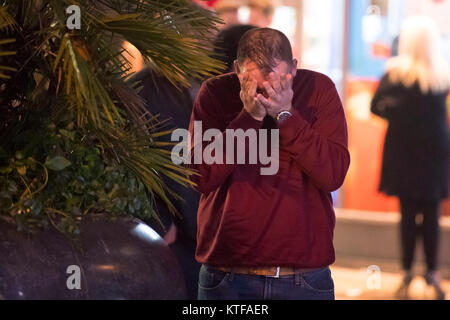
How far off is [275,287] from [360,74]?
533 cm

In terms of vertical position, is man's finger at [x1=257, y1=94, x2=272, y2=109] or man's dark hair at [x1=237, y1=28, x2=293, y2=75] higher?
man's dark hair at [x1=237, y1=28, x2=293, y2=75]

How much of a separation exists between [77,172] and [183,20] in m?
0.47

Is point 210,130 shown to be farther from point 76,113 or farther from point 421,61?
point 421,61

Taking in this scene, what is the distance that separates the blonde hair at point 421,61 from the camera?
5676 mm

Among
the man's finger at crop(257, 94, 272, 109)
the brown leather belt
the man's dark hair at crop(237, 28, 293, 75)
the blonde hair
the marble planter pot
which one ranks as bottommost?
the marble planter pot

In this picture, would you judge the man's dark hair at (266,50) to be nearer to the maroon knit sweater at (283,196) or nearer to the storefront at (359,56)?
the maroon knit sweater at (283,196)

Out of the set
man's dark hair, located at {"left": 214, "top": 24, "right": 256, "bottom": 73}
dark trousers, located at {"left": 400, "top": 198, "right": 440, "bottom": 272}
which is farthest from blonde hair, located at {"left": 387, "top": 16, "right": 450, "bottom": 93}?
man's dark hair, located at {"left": 214, "top": 24, "right": 256, "bottom": 73}

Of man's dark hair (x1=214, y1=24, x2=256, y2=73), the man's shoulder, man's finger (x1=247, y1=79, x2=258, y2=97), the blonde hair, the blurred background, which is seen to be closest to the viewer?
man's finger (x1=247, y1=79, x2=258, y2=97)

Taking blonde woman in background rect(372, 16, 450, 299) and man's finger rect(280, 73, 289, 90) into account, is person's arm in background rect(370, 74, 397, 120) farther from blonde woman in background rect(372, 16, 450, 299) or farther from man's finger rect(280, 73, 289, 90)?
man's finger rect(280, 73, 289, 90)

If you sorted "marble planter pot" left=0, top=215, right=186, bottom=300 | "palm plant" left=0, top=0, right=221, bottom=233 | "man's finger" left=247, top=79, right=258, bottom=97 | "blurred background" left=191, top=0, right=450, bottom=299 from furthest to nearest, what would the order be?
"blurred background" left=191, top=0, right=450, bottom=299 < "man's finger" left=247, top=79, right=258, bottom=97 < "palm plant" left=0, top=0, right=221, bottom=233 < "marble planter pot" left=0, top=215, right=186, bottom=300

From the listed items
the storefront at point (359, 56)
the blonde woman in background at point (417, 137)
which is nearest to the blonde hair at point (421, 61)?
the blonde woman in background at point (417, 137)

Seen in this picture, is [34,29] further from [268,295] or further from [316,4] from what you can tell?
[316,4]

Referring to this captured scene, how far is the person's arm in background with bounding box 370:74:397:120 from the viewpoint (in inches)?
229

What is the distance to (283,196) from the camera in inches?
81.0
